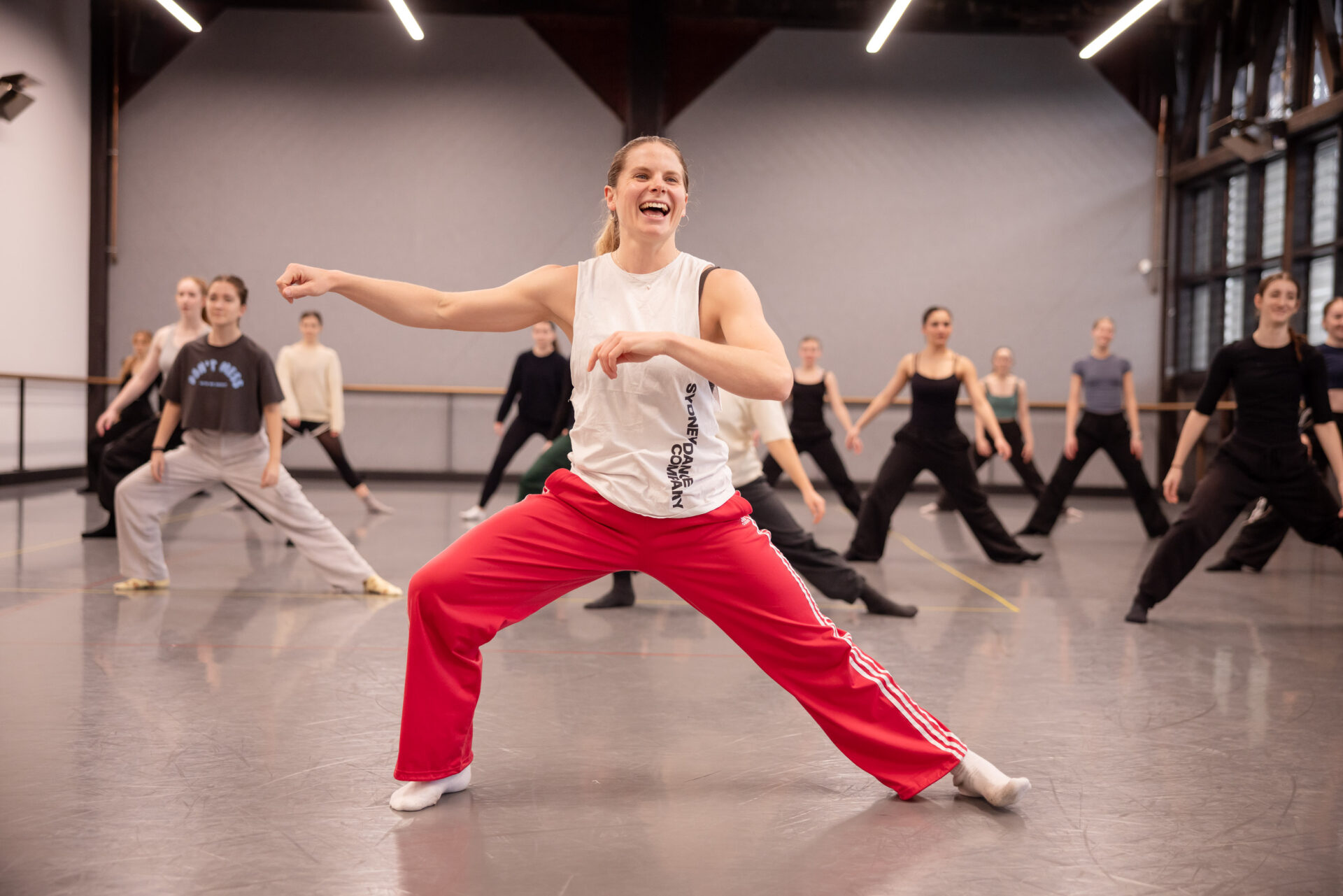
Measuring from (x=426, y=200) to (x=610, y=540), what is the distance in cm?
1088

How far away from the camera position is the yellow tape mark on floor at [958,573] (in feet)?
17.2

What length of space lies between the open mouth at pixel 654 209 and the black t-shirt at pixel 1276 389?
3.17 meters

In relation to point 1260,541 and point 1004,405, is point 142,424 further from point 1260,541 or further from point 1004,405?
point 1004,405

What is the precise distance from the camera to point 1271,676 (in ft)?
12.3

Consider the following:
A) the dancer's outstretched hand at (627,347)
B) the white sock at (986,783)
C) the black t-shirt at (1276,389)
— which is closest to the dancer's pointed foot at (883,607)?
the black t-shirt at (1276,389)

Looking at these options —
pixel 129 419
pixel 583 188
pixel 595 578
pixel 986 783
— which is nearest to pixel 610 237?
pixel 595 578

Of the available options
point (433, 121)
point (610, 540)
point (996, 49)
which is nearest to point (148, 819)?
point (610, 540)

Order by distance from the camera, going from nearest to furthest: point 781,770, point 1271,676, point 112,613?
1. point 781,770
2. point 1271,676
3. point 112,613

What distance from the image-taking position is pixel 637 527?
7.61ft

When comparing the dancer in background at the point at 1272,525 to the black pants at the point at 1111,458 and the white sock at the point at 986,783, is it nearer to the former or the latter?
the black pants at the point at 1111,458

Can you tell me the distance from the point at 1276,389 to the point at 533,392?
510 cm

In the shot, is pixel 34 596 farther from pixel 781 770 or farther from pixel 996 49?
pixel 996 49

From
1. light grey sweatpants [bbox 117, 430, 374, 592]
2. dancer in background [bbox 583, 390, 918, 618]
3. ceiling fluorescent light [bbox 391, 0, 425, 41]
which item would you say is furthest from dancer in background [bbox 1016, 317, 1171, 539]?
ceiling fluorescent light [bbox 391, 0, 425, 41]

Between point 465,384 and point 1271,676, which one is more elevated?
point 465,384
